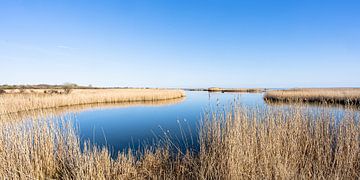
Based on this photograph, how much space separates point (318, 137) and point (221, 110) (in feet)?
8.57

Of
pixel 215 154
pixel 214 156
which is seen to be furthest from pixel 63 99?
pixel 214 156

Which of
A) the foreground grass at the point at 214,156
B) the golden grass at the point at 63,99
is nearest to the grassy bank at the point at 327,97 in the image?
the foreground grass at the point at 214,156

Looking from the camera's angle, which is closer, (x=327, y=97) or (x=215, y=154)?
(x=215, y=154)

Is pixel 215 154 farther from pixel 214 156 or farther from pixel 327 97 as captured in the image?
pixel 327 97

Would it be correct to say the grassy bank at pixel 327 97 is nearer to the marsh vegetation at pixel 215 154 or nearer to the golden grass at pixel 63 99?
the marsh vegetation at pixel 215 154

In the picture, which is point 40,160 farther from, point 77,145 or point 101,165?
point 101,165

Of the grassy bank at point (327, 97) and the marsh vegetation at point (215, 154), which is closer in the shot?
the marsh vegetation at point (215, 154)

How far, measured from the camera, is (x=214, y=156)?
347 cm

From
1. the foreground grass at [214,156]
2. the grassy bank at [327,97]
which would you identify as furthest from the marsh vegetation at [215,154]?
the grassy bank at [327,97]

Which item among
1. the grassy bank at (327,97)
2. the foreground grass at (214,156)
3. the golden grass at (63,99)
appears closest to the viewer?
the foreground grass at (214,156)

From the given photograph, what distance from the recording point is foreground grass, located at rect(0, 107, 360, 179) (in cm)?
302

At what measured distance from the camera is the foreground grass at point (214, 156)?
119 inches

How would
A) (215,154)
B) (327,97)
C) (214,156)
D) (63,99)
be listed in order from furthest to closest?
(327,97) → (63,99) → (215,154) → (214,156)

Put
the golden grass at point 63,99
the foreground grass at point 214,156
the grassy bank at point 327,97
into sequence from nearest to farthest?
the foreground grass at point 214,156 < the golden grass at point 63,99 < the grassy bank at point 327,97
